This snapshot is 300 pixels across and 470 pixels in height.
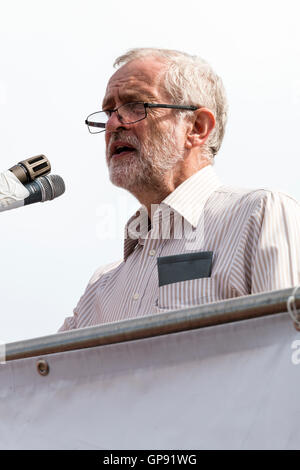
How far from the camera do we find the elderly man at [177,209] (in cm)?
217

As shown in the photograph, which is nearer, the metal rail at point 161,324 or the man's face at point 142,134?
the metal rail at point 161,324

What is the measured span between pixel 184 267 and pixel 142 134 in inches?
24.4

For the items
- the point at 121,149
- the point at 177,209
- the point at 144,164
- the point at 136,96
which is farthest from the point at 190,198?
the point at 136,96

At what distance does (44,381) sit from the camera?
161 cm

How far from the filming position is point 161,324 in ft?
4.59

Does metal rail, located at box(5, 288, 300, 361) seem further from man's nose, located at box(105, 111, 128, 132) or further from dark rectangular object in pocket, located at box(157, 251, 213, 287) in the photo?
man's nose, located at box(105, 111, 128, 132)

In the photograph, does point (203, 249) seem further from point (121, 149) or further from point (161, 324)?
point (161, 324)

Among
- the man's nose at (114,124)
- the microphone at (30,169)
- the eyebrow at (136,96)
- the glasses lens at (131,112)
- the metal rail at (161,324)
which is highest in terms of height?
the eyebrow at (136,96)

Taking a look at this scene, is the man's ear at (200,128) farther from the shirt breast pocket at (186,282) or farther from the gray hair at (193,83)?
the shirt breast pocket at (186,282)

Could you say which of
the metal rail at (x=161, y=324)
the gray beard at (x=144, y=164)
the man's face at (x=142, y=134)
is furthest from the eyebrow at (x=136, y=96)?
the metal rail at (x=161, y=324)

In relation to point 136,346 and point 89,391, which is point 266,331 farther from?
point 89,391

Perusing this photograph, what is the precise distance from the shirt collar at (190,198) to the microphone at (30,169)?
1.98 ft

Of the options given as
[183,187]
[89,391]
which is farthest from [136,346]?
[183,187]

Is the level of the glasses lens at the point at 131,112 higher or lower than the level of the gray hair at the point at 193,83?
lower
